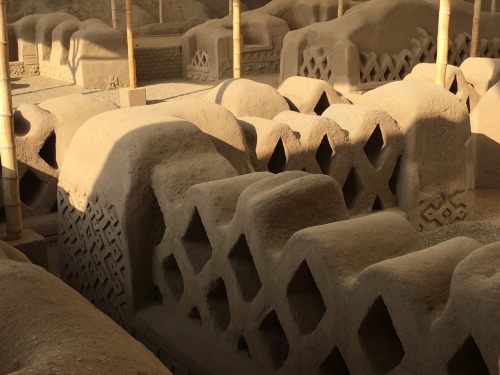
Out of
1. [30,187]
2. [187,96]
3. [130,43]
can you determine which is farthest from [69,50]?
[30,187]

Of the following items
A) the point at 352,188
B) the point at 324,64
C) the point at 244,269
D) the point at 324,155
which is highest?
the point at 324,64

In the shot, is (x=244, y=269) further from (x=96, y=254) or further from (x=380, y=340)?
(x=96, y=254)

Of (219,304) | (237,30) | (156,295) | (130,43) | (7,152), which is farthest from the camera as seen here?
(130,43)

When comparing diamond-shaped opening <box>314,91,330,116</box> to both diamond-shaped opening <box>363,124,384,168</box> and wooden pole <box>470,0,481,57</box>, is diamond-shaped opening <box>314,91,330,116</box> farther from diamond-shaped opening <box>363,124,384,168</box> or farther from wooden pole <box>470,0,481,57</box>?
wooden pole <box>470,0,481,57</box>

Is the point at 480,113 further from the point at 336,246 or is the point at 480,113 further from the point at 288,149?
the point at 336,246

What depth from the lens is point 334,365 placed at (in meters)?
2.80

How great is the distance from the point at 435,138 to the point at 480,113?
1486 mm

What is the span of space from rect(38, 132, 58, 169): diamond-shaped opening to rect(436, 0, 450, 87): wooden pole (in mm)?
3447

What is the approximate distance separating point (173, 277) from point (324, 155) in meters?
1.81

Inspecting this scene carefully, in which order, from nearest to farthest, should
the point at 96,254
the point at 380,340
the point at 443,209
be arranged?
the point at 380,340
the point at 96,254
the point at 443,209

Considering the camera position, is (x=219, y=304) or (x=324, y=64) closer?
(x=219, y=304)

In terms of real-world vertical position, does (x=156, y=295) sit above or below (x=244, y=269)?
below

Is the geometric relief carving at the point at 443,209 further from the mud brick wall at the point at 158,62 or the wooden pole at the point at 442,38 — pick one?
the mud brick wall at the point at 158,62

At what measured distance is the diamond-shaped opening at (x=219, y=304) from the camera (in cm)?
338
